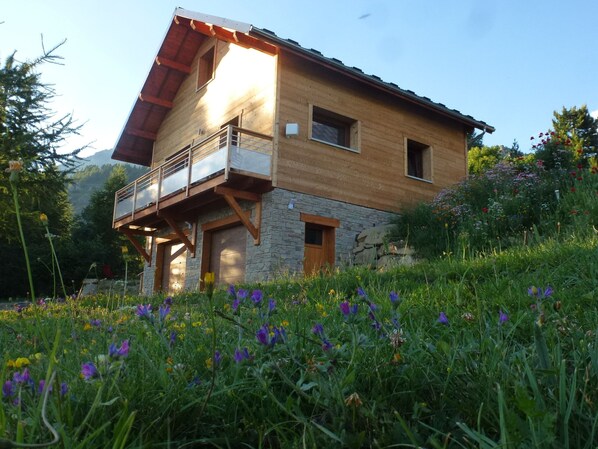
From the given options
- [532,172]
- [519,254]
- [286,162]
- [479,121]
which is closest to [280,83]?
[286,162]

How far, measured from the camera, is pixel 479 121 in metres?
15.8

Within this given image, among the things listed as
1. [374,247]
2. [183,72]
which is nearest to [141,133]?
[183,72]

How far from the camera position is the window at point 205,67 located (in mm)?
15898

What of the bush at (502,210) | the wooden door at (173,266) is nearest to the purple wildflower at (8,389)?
the bush at (502,210)

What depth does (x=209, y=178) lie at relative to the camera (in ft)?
38.4

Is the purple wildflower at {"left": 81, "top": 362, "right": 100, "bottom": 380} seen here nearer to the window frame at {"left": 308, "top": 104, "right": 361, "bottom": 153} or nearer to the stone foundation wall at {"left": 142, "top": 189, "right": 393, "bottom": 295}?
the stone foundation wall at {"left": 142, "top": 189, "right": 393, "bottom": 295}

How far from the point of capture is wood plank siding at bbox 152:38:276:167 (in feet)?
41.5

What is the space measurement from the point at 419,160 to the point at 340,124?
10.2ft

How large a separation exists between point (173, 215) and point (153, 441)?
1354 centimetres

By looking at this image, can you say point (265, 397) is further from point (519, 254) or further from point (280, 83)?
point (280, 83)

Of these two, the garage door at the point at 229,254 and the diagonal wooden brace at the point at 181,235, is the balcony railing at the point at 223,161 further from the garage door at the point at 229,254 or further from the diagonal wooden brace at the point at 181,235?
the garage door at the point at 229,254

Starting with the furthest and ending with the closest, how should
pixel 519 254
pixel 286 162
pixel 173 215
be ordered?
pixel 173 215, pixel 286 162, pixel 519 254

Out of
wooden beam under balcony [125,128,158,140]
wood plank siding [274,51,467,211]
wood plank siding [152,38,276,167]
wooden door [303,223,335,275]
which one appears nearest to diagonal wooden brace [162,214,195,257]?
wood plank siding [152,38,276,167]

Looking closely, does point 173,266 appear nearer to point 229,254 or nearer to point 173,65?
point 229,254
